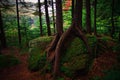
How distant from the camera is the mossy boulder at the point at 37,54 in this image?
38.4 ft

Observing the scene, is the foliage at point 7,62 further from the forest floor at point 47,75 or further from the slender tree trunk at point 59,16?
the slender tree trunk at point 59,16

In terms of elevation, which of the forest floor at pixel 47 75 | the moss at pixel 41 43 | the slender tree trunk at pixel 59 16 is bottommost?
the forest floor at pixel 47 75

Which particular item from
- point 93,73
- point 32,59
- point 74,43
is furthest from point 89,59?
point 32,59

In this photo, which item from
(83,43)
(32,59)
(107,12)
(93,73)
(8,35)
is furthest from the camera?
(8,35)

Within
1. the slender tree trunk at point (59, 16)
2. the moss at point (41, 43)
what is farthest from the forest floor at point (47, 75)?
the slender tree trunk at point (59, 16)

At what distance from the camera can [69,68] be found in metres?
10.0

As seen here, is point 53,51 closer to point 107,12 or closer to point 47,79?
point 47,79

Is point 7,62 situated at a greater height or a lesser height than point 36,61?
lesser

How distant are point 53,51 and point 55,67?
1630 millimetres

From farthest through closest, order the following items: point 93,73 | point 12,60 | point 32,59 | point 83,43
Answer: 1. point 12,60
2. point 32,59
3. point 83,43
4. point 93,73

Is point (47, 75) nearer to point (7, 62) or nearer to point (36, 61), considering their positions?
point (36, 61)

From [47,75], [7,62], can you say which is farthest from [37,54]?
[7,62]

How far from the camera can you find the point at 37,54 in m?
12.2

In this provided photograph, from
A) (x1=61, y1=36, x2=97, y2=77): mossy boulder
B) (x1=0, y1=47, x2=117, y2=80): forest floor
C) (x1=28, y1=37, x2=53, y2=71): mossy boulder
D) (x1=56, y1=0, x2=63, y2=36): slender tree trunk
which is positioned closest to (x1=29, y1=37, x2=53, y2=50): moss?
(x1=28, y1=37, x2=53, y2=71): mossy boulder
